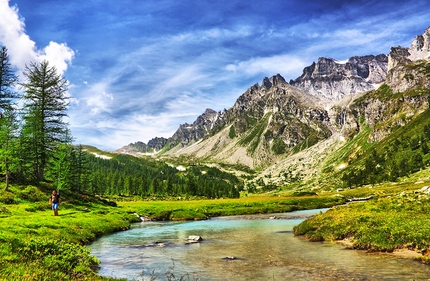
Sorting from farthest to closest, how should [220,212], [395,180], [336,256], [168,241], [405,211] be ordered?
[395,180], [220,212], [168,241], [405,211], [336,256]

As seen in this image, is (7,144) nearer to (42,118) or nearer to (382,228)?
(42,118)

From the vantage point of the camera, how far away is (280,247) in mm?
29109

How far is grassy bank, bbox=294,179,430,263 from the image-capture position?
2316 centimetres

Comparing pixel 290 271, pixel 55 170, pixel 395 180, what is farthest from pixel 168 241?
pixel 395 180

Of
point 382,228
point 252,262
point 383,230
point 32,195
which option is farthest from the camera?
point 32,195

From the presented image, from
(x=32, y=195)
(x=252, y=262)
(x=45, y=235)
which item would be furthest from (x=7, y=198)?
(x=252, y=262)

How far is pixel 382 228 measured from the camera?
26406mm

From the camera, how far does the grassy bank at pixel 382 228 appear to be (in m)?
23.2

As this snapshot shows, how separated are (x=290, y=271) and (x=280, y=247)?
31.6ft

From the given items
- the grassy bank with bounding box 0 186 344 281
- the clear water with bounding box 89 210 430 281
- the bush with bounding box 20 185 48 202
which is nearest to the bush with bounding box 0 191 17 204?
the grassy bank with bounding box 0 186 344 281

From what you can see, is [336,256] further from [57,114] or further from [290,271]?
[57,114]

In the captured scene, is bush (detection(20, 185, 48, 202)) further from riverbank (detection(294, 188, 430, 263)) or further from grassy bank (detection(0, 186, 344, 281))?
riverbank (detection(294, 188, 430, 263))

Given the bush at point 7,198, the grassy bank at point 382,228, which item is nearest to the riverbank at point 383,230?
the grassy bank at point 382,228

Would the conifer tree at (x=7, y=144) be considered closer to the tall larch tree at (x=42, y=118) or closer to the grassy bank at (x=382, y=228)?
the tall larch tree at (x=42, y=118)
